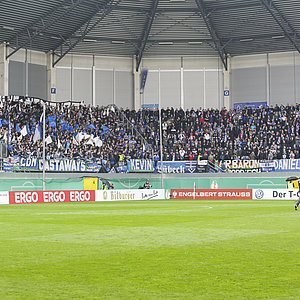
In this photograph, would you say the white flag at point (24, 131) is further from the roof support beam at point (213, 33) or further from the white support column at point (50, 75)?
the roof support beam at point (213, 33)

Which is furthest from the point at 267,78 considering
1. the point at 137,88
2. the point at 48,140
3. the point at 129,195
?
the point at 48,140

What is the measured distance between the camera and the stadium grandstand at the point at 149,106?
144 feet

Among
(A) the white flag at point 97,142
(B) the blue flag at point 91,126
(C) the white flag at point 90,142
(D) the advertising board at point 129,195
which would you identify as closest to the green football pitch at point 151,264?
(D) the advertising board at point 129,195

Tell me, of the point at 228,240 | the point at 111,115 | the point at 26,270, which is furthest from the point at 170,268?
the point at 111,115

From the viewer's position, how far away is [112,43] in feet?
204

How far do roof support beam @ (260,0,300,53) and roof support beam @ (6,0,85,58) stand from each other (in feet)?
55.0

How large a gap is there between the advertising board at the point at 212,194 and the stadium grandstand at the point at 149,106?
10 centimetres

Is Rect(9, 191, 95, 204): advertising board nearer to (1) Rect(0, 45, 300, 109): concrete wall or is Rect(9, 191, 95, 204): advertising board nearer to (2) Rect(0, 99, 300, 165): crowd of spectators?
(2) Rect(0, 99, 300, 165): crowd of spectators

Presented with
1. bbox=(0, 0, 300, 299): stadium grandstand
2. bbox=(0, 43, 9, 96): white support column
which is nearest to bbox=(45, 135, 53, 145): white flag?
bbox=(0, 0, 300, 299): stadium grandstand

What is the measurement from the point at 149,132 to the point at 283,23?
57.0 ft

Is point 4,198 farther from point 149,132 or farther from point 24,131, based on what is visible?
point 149,132

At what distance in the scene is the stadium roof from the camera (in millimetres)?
50719

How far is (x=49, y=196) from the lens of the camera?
40.6 m

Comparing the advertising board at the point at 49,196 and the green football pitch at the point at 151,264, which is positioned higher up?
the green football pitch at the point at 151,264
